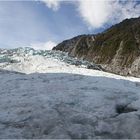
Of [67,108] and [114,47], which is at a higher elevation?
[114,47]

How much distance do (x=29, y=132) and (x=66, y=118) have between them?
989mm

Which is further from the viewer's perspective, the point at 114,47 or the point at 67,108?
the point at 114,47

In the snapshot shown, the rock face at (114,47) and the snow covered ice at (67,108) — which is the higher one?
the rock face at (114,47)

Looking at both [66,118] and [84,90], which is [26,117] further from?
[84,90]

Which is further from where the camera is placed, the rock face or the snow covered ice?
the rock face

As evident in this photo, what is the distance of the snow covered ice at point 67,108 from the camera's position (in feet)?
24.3

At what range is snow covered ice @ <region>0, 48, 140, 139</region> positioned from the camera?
7402 mm

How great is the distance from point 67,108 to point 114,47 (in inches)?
4452

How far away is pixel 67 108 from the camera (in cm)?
853

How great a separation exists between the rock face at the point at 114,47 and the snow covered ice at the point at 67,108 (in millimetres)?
78979

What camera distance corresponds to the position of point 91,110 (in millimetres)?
8422

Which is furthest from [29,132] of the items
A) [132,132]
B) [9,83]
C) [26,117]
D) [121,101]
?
[9,83]

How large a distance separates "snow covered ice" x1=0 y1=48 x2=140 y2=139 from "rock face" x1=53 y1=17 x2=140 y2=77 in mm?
78979

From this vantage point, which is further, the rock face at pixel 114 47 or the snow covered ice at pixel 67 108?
the rock face at pixel 114 47
